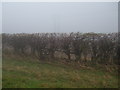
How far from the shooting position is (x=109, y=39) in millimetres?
7836

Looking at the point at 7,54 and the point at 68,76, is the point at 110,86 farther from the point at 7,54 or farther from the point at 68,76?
the point at 7,54

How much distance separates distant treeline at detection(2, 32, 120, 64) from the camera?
794 centimetres

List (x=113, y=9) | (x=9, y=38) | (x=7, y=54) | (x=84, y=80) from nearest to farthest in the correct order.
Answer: (x=84, y=80), (x=7, y=54), (x=9, y=38), (x=113, y=9)

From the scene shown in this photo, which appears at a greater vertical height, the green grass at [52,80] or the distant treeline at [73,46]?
the distant treeline at [73,46]

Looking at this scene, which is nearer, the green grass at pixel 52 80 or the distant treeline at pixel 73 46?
the green grass at pixel 52 80

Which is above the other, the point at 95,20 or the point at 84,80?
the point at 95,20

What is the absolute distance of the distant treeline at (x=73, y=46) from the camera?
794 cm

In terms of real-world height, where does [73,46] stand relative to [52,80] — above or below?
above

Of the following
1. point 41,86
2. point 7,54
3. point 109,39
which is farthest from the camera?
point 7,54

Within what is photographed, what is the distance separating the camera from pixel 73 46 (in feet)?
28.6

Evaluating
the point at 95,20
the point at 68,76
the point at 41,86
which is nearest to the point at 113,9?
the point at 95,20

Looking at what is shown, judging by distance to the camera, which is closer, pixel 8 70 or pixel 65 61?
pixel 8 70

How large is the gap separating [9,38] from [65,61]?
13.0 ft

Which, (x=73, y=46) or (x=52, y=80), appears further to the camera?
(x=73, y=46)
